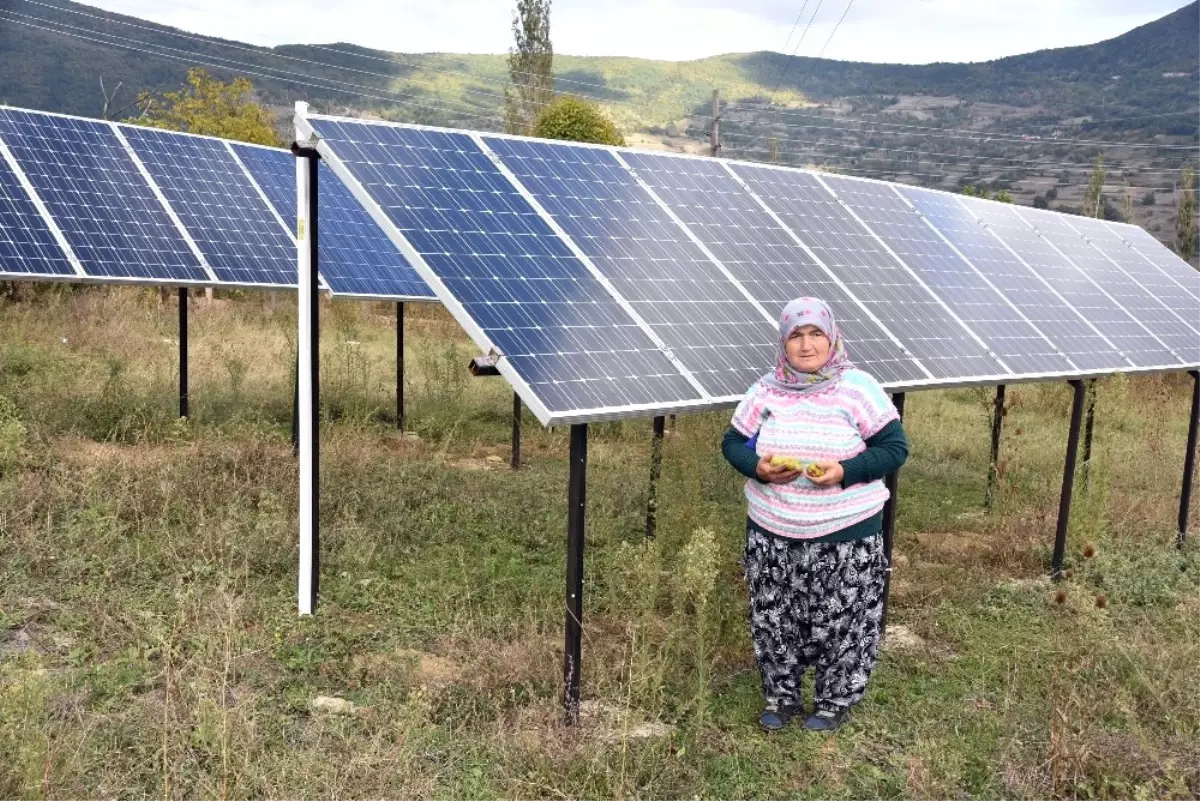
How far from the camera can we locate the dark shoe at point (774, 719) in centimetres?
540

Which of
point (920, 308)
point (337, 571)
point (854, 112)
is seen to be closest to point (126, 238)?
point (337, 571)

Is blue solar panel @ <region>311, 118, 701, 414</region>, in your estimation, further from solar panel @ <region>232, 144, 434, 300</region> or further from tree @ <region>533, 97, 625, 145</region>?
tree @ <region>533, 97, 625, 145</region>

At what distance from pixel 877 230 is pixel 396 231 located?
476cm

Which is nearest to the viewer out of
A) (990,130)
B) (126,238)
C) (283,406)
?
(126,238)

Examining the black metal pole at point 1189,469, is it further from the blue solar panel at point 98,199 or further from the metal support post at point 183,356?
the metal support post at point 183,356

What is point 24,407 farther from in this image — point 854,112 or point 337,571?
point 854,112

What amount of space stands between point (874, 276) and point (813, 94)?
134510 millimetres

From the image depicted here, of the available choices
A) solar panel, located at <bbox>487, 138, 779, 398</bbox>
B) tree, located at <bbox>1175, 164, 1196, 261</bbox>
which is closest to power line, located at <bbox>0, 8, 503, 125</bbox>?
tree, located at <bbox>1175, 164, 1196, 261</bbox>

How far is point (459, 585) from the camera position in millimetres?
7258

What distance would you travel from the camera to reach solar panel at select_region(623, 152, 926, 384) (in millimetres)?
6646

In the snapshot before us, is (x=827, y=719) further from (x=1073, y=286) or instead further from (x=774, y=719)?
(x=1073, y=286)

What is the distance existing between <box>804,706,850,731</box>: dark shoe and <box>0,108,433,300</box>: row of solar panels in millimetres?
7421

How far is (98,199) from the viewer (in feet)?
36.6

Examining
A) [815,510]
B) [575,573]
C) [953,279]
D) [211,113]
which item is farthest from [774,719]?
[211,113]
